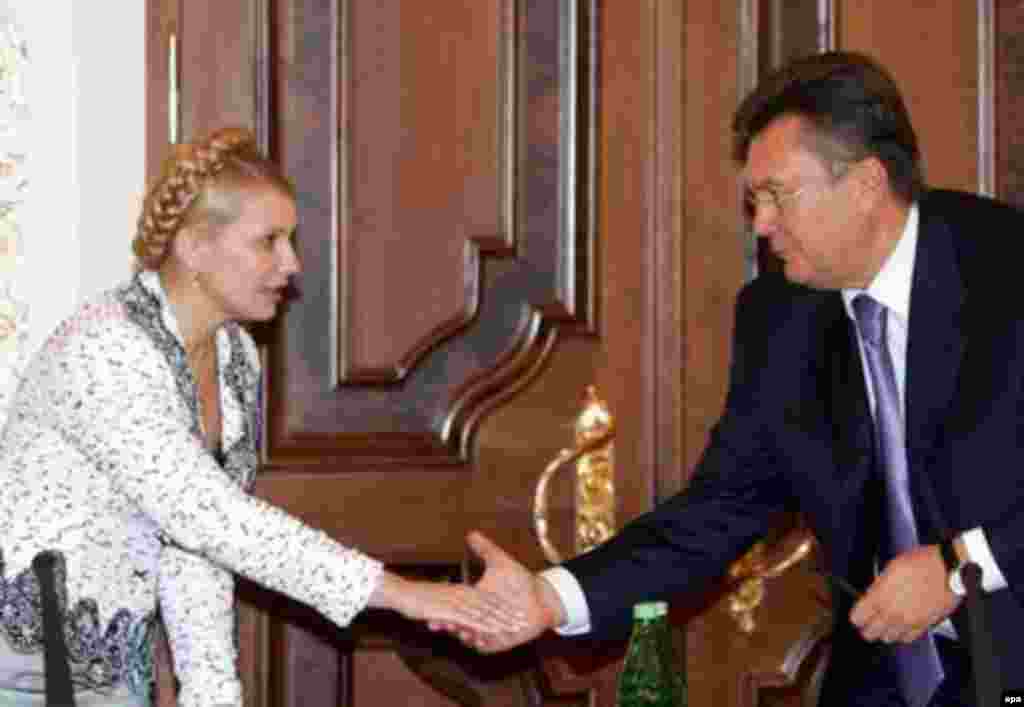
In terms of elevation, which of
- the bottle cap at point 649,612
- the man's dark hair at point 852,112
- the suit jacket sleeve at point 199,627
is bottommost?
the suit jacket sleeve at point 199,627

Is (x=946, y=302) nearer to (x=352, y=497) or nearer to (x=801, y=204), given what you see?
(x=801, y=204)

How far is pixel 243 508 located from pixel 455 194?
0.83 metres

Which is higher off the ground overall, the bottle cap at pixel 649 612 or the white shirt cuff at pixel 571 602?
the bottle cap at pixel 649 612

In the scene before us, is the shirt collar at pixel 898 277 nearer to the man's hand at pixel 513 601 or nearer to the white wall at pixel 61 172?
the man's hand at pixel 513 601

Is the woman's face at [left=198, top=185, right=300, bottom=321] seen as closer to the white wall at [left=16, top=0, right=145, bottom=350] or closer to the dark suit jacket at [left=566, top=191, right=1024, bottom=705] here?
the white wall at [left=16, top=0, right=145, bottom=350]

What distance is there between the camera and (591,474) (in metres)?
3.75

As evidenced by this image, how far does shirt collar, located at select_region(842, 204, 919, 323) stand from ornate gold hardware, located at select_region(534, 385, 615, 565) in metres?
0.65

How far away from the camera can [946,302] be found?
3.16 meters

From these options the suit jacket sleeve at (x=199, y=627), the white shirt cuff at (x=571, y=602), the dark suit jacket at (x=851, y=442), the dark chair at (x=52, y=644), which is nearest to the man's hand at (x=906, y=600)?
the dark suit jacket at (x=851, y=442)

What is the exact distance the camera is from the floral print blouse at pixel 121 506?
3.08 m

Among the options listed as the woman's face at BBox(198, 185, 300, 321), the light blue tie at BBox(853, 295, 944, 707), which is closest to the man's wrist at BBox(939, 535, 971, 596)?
the light blue tie at BBox(853, 295, 944, 707)

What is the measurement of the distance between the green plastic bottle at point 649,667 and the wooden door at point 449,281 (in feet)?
3.31

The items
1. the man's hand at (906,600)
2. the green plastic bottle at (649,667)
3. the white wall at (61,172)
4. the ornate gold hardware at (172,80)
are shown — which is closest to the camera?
the green plastic bottle at (649,667)

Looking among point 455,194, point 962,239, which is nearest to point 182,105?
point 455,194
